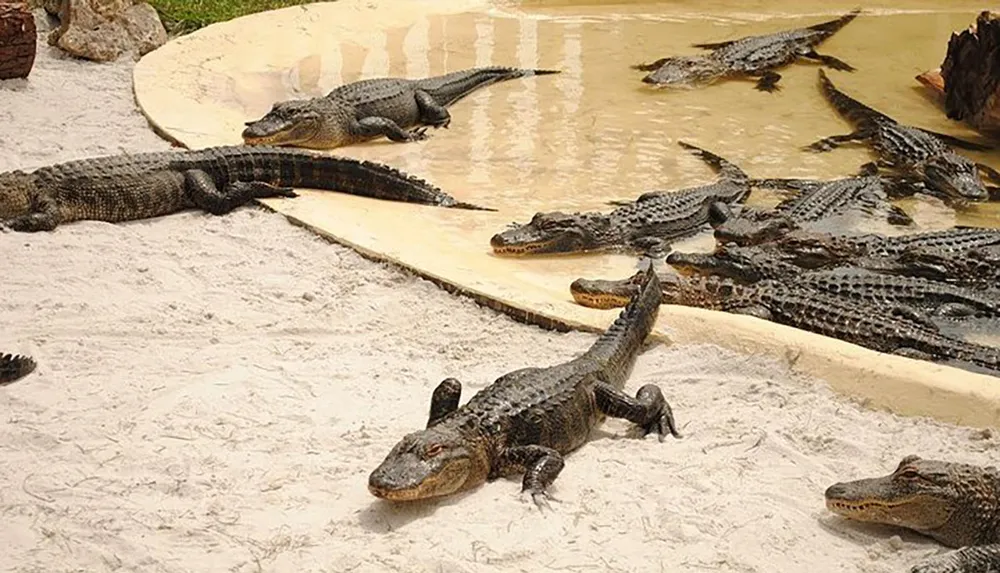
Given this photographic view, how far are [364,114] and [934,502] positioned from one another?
5.60m

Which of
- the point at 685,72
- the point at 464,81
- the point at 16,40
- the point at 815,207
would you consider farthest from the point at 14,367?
the point at 685,72

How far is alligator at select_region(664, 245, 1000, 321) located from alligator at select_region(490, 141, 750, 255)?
0.59 metres

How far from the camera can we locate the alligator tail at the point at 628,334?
4.63 m

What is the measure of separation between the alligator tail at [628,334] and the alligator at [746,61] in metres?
4.80

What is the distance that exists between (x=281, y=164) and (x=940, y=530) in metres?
4.40

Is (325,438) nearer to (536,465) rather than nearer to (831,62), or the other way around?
(536,465)

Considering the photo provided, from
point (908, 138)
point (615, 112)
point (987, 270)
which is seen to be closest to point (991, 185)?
point (908, 138)

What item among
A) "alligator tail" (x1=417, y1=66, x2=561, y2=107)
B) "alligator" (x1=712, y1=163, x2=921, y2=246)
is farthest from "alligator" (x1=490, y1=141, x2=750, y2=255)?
"alligator tail" (x1=417, y1=66, x2=561, y2=107)

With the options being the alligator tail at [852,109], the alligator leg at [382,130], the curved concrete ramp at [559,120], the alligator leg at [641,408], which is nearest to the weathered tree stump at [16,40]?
the curved concrete ramp at [559,120]

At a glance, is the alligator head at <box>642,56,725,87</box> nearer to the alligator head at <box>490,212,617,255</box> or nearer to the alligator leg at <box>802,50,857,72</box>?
the alligator leg at <box>802,50,857,72</box>

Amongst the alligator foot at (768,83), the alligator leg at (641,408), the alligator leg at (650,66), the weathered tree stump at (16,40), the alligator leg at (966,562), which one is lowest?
the alligator foot at (768,83)

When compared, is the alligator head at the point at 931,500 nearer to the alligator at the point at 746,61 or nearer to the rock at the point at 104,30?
the alligator at the point at 746,61

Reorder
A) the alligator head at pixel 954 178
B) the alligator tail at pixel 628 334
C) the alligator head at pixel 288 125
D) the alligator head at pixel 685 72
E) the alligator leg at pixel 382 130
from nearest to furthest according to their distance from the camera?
the alligator tail at pixel 628 334, the alligator head at pixel 954 178, the alligator head at pixel 288 125, the alligator leg at pixel 382 130, the alligator head at pixel 685 72

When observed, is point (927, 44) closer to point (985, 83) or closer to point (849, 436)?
point (985, 83)
